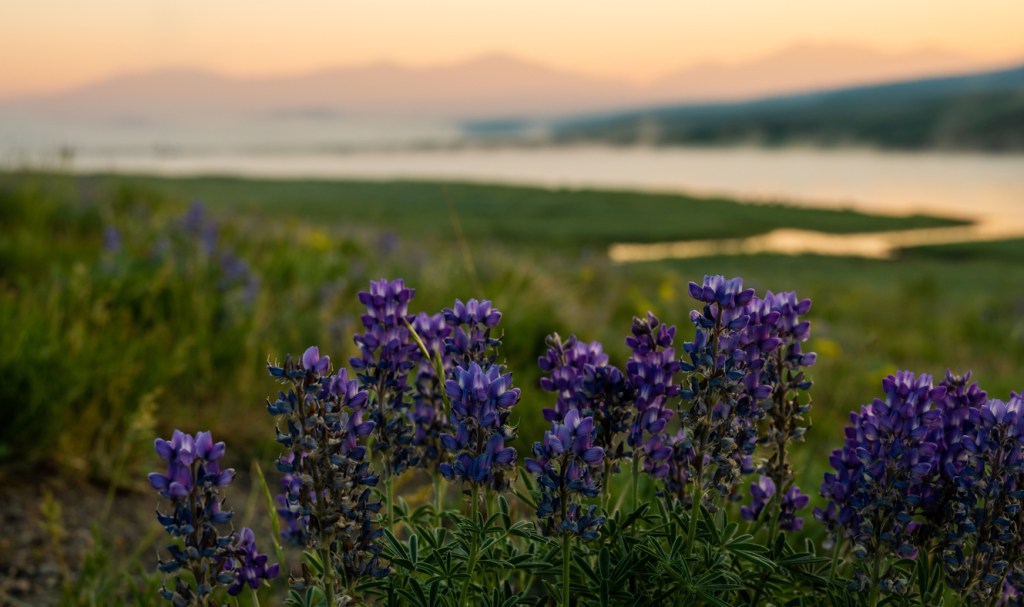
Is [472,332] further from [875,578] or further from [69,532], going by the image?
[69,532]

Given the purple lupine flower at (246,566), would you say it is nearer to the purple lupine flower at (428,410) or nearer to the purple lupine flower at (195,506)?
the purple lupine flower at (195,506)

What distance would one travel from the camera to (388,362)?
223 cm

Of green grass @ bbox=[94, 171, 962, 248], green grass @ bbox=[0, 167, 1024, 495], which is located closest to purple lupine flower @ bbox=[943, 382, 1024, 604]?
green grass @ bbox=[0, 167, 1024, 495]

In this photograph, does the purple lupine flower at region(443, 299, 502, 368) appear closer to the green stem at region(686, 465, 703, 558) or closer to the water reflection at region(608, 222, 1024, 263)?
the green stem at region(686, 465, 703, 558)

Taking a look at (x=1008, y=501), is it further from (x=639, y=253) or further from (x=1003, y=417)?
(x=639, y=253)

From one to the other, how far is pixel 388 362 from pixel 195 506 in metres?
0.64

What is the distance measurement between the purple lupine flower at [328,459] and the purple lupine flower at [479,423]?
0.66 feet

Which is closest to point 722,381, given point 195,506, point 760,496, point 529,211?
point 760,496

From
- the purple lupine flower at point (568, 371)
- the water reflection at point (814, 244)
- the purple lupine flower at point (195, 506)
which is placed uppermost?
the purple lupine flower at point (568, 371)

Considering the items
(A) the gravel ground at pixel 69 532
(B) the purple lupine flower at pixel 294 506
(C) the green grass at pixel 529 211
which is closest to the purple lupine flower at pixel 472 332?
(B) the purple lupine flower at pixel 294 506

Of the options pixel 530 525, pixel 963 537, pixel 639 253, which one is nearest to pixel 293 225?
pixel 530 525

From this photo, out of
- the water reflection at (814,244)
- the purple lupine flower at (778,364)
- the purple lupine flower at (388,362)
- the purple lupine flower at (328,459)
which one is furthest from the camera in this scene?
the water reflection at (814,244)

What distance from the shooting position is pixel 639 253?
129ft

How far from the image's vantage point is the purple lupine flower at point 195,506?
1.67 m
